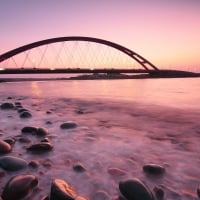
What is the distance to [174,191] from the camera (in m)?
1.97

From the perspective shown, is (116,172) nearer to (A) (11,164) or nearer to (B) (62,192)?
(B) (62,192)

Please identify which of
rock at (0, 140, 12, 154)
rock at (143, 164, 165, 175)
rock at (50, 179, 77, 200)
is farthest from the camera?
rock at (0, 140, 12, 154)

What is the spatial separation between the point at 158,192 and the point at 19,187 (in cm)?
134

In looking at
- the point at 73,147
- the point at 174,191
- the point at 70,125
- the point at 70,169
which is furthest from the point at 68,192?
the point at 70,125

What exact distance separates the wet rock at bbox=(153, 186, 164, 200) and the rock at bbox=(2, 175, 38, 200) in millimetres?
1218

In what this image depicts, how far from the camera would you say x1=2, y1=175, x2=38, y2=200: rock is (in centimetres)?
178

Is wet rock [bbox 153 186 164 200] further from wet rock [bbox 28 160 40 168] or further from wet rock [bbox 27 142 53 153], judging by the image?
wet rock [bbox 27 142 53 153]

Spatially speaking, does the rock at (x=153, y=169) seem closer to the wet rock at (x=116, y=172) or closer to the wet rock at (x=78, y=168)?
the wet rock at (x=116, y=172)

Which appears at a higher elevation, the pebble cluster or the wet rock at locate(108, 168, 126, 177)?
the pebble cluster

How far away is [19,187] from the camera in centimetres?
186

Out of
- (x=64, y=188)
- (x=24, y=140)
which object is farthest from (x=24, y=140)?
(x=64, y=188)

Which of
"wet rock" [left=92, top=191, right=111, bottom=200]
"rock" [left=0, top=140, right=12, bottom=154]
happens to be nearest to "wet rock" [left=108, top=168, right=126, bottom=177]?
"wet rock" [left=92, top=191, right=111, bottom=200]

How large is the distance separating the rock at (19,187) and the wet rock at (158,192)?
122 cm

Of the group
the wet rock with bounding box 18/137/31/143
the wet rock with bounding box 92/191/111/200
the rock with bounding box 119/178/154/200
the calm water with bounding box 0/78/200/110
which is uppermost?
the rock with bounding box 119/178/154/200
